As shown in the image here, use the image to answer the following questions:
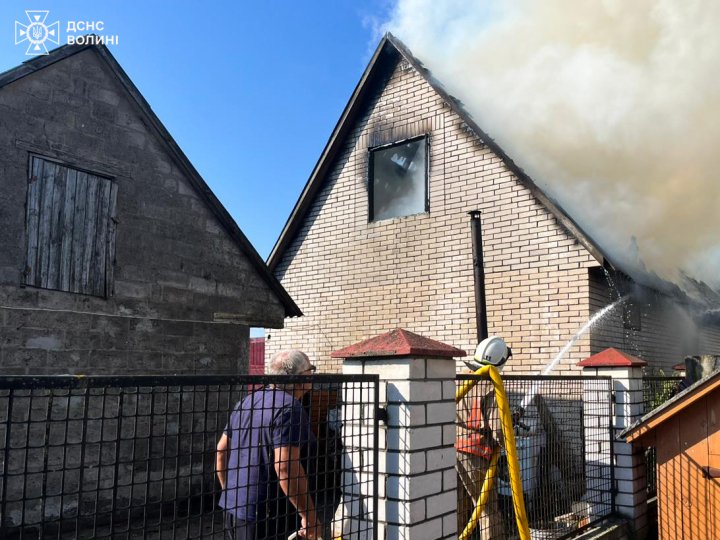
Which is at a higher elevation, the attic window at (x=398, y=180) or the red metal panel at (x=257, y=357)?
the attic window at (x=398, y=180)

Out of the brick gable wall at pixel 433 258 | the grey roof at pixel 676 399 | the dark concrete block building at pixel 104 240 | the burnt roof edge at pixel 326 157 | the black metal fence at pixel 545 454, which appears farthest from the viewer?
the burnt roof edge at pixel 326 157

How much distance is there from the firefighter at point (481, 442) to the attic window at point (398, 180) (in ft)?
20.4

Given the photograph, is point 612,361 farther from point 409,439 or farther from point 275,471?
point 275,471

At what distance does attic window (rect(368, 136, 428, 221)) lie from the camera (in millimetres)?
10570

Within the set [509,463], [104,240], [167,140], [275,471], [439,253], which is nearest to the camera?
[275,471]

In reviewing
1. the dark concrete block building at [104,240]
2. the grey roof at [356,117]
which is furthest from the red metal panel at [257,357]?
the dark concrete block building at [104,240]

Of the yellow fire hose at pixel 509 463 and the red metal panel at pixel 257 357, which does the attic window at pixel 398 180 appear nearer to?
the yellow fire hose at pixel 509 463

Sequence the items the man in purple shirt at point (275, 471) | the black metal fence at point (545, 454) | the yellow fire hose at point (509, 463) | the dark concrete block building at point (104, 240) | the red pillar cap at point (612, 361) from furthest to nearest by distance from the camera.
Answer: the dark concrete block building at point (104, 240)
the red pillar cap at point (612, 361)
the black metal fence at point (545, 454)
the yellow fire hose at point (509, 463)
the man in purple shirt at point (275, 471)

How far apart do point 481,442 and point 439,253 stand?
18.8ft

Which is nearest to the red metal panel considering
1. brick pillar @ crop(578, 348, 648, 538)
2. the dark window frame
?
the dark window frame

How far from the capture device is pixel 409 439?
128 inches

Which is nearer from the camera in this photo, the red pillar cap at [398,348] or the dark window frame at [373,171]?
the red pillar cap at [398,348]

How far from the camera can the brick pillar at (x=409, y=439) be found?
326 cm

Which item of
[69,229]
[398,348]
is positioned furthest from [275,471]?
[69,229]
